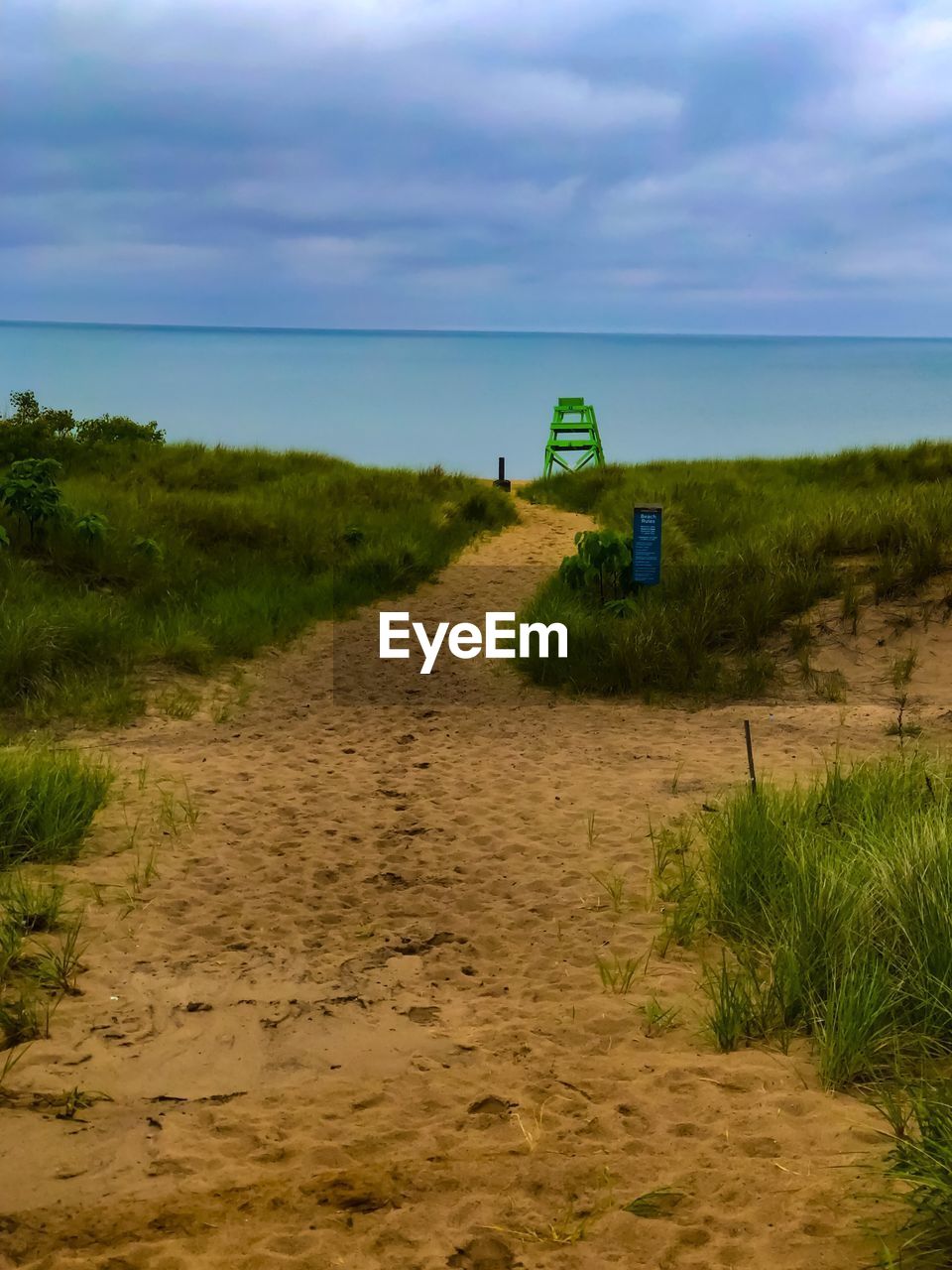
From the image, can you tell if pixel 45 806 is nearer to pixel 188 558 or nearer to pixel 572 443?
pixel 188 558

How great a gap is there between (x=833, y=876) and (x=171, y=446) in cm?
1343

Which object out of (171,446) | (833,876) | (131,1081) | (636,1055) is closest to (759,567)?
(833,876)

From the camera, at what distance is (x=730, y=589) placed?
30.0ft

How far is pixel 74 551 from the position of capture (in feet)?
31.8

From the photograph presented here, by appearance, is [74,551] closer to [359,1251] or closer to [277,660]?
[277,660]

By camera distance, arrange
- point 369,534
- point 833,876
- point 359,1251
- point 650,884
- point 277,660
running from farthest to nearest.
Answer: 1. point 369,534
2. point 277,660
3. point 650,884
4. point 833,876
5. point 359,1251

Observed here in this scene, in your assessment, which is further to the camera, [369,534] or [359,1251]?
[369,534]

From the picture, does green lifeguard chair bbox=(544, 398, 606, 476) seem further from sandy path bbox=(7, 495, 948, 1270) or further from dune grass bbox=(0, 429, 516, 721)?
sandy path bbox=(7, 495, 948, 1270)

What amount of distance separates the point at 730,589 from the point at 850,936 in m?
5.71

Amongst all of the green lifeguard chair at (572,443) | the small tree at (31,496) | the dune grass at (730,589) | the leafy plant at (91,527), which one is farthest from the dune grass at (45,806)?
the green lifeguard chair at (572,443)

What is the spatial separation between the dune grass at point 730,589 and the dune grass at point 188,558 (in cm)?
240

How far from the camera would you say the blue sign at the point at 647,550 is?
29.7 ft

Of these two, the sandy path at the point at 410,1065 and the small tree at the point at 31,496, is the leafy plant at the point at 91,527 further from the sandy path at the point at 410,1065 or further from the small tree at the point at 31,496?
the sandy path at the point at 410,1065

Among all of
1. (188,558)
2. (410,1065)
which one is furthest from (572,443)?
(410,1065)
